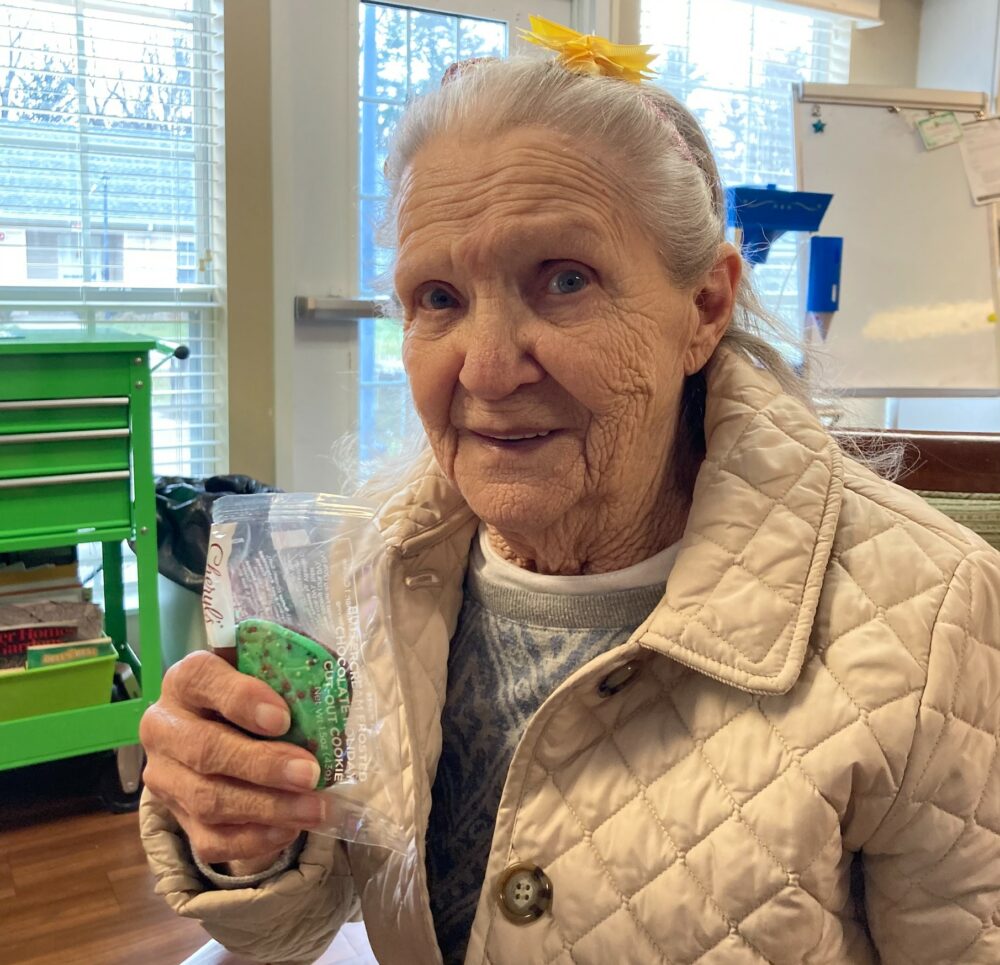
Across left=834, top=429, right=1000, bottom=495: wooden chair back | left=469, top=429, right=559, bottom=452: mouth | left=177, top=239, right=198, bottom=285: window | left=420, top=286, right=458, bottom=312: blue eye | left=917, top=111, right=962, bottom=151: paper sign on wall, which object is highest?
left=917, top=111, right=962, bottom=151: paper sign on wall

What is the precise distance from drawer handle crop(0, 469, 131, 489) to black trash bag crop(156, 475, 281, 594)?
0.23 metres

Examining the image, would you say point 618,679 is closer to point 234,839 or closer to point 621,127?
point 234,839

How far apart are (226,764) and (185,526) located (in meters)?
1.64

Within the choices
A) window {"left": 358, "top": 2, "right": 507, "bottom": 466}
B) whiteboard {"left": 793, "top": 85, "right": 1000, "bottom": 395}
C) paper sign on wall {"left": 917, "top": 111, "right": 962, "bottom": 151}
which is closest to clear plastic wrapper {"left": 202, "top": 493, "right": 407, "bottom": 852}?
window {"left": 358, "top": 2, "right": 507, "bottom": 466}

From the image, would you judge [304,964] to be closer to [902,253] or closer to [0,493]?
[0,493]

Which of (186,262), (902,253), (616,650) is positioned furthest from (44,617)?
(902,253)

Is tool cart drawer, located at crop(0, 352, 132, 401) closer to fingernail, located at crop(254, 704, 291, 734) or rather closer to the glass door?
the glass door

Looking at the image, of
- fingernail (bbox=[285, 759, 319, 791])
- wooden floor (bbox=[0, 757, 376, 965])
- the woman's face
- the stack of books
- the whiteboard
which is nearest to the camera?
fingernail (bbox=[285, 759, 319, 791])

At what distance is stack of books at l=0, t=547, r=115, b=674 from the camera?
82.4 inches

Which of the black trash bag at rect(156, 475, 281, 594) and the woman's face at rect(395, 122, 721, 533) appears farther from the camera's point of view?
the black trash bag at rect(156, 475, 281, 594)

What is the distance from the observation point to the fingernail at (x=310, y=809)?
784mm

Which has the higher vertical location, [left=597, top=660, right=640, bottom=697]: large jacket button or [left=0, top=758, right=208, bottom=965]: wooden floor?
[left=597, top=660, right=640, bottom=697]: large jacket button

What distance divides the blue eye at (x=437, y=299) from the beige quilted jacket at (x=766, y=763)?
A: 0.28 metres

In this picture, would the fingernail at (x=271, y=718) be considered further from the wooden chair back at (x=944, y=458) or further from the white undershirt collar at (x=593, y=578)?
the wooden chair back at (x=944, y=458)
